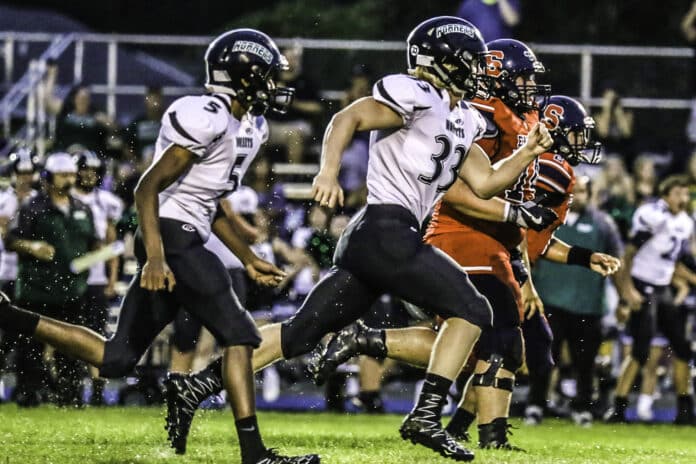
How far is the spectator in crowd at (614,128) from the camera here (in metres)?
14.1

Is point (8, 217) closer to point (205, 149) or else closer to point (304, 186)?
point (304, 186)

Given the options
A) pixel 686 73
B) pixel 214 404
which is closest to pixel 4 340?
pixel 214 404

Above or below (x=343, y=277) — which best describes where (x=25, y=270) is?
above

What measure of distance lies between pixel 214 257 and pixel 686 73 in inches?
496

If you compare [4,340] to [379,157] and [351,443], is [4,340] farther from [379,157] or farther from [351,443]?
[379,157]

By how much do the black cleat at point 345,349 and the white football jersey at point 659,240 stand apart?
17.0ft

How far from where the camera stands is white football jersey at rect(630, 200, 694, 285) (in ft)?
40.4

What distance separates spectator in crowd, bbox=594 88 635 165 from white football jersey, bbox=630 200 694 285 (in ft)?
6.36

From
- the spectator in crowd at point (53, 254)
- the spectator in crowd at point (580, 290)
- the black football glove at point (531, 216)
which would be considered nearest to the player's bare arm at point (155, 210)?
the black football glove at point (531, 216)

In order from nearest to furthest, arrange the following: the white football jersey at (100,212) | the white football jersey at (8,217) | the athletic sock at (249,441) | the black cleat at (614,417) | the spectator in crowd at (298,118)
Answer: the athletic sock at (249,441)
the white football jersey at (8,217)
the white football jersey at (100,212)
the black cleat at (614,417)
the spectator in crowd at (298,118)

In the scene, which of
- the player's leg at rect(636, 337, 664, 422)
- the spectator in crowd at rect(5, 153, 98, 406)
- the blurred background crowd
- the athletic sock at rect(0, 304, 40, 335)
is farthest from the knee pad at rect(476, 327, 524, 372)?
the player's leg at rect(636, 337, 664, 422)

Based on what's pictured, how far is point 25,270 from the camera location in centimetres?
1146

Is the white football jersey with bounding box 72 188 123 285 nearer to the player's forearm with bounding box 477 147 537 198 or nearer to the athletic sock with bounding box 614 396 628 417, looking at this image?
the athletic sock with bounding box 614 396 628 417

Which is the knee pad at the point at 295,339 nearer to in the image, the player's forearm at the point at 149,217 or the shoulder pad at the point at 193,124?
the player's forearm at the point at 149,217
